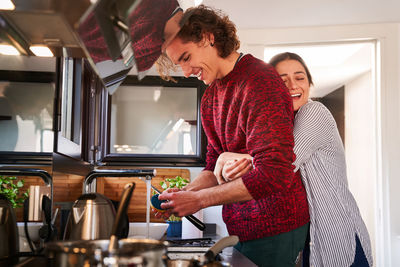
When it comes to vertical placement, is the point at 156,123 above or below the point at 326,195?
above

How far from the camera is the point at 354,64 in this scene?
3102 millimetres

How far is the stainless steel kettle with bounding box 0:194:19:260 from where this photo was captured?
3.31 ft

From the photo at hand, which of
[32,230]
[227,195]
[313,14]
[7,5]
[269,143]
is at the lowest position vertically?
[32,230]

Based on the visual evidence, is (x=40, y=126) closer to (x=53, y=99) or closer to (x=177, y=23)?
(x=53, y=99)

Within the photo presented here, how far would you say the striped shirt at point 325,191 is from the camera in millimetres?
1543

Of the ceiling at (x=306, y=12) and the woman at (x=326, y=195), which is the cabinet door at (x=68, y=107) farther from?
the ceiling at (x=306, y=12)

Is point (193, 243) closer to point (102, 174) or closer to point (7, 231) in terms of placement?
point (102, 174)

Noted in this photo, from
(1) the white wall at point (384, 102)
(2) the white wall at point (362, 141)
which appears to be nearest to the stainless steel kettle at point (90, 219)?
(1) the white wall at point (384, 102)

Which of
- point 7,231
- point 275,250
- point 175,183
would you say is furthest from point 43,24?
point 175,183

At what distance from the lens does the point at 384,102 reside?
107 inches

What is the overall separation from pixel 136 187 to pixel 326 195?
157 cm

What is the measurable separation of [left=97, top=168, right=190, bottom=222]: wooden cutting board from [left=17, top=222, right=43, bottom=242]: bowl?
159cm

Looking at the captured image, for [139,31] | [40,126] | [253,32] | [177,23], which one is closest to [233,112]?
[177,23]

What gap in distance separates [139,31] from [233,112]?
0.52m
